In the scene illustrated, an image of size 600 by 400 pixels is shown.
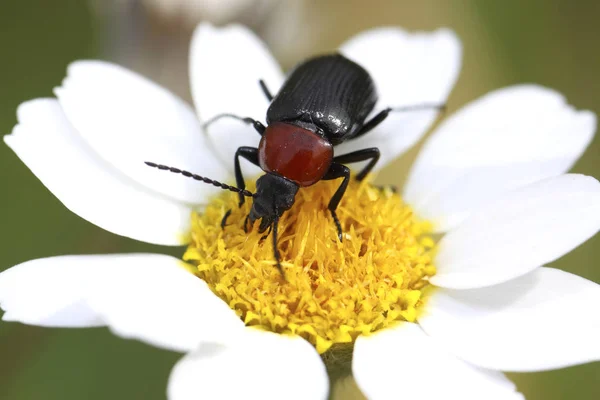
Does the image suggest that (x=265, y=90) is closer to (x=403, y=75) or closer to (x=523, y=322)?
(x=403, y=75)

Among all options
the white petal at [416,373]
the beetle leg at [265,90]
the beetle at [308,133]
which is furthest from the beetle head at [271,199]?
the beetle leg at [265,90]

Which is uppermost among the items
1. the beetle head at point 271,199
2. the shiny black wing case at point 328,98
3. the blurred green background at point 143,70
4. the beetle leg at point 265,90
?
the shiny black wing case at point 328,98

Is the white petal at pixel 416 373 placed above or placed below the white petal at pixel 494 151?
below

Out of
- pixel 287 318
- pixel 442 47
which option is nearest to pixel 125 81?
pixel 287 318

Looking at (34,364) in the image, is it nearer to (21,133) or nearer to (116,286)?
(21,133)

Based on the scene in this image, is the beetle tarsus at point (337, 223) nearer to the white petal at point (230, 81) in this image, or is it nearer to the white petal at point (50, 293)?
the white petal at point (230, 81)

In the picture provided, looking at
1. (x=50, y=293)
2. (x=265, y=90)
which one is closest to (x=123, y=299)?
(x=50, y=293)

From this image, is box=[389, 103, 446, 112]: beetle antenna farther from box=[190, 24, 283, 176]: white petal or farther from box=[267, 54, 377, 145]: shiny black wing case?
box=[190, 24, 283, 176]: white petal
